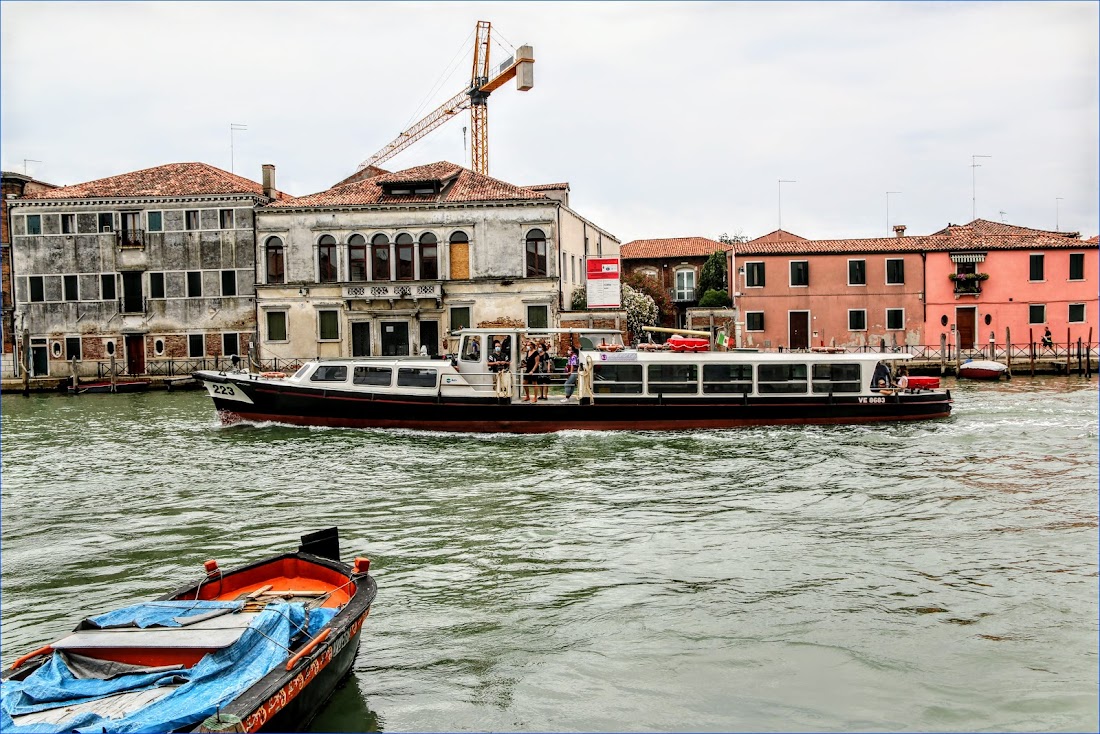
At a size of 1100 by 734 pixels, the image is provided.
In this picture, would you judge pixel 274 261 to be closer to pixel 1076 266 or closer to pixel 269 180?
pixel 269 180

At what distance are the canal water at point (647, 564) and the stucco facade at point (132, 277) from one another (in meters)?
19.0

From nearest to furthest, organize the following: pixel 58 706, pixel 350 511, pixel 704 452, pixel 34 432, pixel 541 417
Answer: pixel 58 706
pixel 350 511
pixel 704 452
pixel 541 417
pixel 34 432

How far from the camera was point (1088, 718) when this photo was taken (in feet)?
21.2

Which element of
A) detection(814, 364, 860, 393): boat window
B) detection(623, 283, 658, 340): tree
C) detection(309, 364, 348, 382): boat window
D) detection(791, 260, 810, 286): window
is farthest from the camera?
detection(791, 260, 810, 286): window

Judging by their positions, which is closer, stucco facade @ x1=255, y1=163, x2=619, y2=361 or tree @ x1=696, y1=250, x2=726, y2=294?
stucco facade @ x1=255, y1=163, x2=619, y2=361

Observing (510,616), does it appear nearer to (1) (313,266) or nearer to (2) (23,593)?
(2) (23,593)

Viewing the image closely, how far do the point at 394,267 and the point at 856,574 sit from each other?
2861 cm

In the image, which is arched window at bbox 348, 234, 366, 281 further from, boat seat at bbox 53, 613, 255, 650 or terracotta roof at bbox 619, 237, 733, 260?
boat seat at bbox 53, 613, 255, 650

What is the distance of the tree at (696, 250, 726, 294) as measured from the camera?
46.3 meters

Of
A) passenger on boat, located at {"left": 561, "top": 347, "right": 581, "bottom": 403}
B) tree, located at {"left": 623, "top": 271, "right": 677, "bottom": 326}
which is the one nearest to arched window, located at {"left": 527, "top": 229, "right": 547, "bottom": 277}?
tree, located at {"left": 623, "top": 271, "right": 677, "bottom": 326}

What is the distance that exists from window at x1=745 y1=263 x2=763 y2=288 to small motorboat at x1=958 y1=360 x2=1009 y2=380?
8.60 m

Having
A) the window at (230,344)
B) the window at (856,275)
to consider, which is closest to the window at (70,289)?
the window at (230,344)

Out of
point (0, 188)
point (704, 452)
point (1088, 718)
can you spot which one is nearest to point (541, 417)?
point (704, 452)

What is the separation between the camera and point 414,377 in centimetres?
2094
